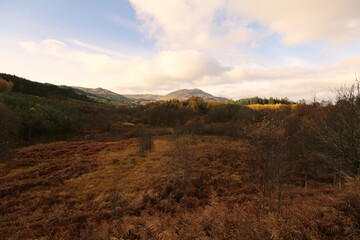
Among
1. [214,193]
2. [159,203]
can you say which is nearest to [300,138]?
[214,193]

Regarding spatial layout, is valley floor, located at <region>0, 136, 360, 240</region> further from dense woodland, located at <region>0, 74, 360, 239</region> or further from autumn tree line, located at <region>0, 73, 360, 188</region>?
autumn tree line, located at <region>0, 73, 360, 188</region>

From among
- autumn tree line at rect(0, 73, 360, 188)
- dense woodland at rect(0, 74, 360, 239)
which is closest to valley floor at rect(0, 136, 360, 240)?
dense woodland at rect(0, 74, 360, 239)

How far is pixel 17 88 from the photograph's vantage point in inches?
3423

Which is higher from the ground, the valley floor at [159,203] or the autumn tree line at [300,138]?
the autumn tree line at [300,138]

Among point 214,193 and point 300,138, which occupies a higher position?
point 300,138

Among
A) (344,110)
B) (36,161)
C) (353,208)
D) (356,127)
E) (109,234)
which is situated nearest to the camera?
(353,208)

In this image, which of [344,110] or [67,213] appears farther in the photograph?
[344,110]

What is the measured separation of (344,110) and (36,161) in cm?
3640

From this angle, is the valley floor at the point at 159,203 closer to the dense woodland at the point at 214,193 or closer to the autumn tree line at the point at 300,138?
the dense woodland at the point at 214,193

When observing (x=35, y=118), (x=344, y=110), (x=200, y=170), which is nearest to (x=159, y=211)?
(x=200, y=170)

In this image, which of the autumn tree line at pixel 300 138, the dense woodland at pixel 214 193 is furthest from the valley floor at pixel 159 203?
the autumn tree line at pixel 300 138

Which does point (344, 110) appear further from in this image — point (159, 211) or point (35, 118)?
point (35, 118)

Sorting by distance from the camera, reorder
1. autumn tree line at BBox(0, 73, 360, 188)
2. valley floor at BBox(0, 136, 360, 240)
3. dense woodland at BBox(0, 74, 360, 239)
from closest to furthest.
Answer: valley floor at BBox(0, 136, 360, 240)
dense woodland at BBox(0, 74, 360, 239)
autumn tree line at BBox(0, 73, 360, 188)

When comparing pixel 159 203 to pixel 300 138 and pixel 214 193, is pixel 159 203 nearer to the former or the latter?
pixel 214 193
